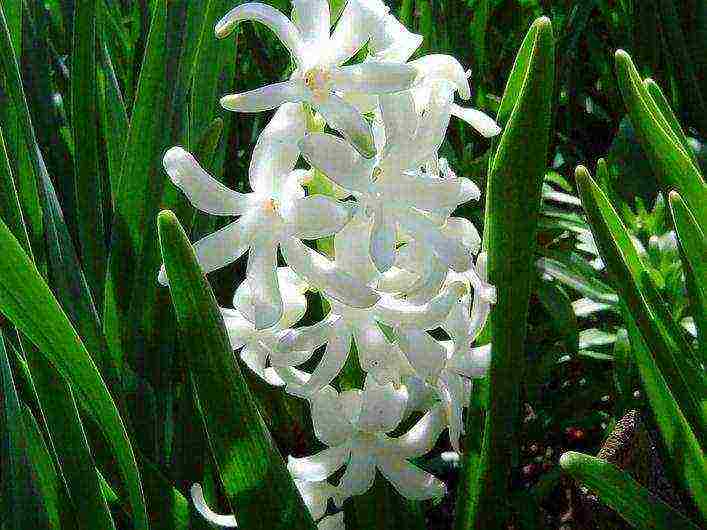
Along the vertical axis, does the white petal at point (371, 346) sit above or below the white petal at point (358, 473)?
above

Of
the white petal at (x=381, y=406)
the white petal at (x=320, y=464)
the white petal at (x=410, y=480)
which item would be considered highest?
the white petal at (x=381, y=406)

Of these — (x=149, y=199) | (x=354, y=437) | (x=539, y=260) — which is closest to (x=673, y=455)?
(x=354, y=437)

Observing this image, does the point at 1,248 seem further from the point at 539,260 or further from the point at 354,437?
the point at 539,260

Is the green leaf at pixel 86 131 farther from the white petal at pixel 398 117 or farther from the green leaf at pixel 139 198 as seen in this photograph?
the white petal at pixel 398 117

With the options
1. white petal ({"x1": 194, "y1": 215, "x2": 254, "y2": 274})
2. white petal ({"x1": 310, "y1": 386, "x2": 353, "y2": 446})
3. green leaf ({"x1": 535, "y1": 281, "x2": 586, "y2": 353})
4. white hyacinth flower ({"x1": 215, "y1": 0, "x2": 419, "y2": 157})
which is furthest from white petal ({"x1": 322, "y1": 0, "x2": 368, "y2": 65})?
green leaf ({"x1": 535, "y1": 281, "x2": 586, "y2": 353})

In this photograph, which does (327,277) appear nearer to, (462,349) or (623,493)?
(462,349)

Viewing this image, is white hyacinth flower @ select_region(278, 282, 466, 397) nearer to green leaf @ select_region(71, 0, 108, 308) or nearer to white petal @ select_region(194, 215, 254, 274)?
white petal @ select_region(194, 215, 254, 274)

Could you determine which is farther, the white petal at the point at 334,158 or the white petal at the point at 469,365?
the white petal at the point at 469,365

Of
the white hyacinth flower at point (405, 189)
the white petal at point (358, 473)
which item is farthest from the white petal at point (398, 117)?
the white petal at point (358, 473)
